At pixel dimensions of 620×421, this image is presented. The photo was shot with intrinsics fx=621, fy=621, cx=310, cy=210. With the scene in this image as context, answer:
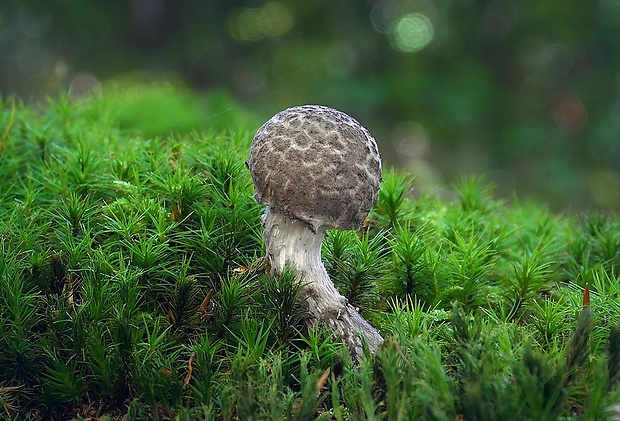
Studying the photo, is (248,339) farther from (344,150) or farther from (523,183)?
(523,183)

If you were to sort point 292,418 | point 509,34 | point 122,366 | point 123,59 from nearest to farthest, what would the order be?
point 292,418
point 122,366
point 509,34
point 123,59

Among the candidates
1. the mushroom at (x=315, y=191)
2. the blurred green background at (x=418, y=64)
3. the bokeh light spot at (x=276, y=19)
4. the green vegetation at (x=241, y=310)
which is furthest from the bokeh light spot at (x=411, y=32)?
the mushroom at (x=315, y=191)

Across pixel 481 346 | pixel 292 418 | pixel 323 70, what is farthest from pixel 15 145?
pixel 323 70

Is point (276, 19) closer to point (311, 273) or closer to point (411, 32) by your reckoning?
point (411, 32)

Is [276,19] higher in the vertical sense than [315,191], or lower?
higher

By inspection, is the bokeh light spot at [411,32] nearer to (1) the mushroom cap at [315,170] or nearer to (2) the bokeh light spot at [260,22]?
(2) the bokeh light spot at [260,22]

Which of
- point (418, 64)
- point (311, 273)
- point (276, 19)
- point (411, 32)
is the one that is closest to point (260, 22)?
point (276, 19)
